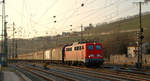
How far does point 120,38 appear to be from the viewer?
90.6m

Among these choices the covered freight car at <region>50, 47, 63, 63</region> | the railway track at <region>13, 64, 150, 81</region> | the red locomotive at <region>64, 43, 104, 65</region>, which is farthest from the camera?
the covered freight car at <region>50, 47, 63, 63</region>

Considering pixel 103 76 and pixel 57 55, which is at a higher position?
pixel 57 55

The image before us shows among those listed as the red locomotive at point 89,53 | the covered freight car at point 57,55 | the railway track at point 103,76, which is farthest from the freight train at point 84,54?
the railway track at point 103,76

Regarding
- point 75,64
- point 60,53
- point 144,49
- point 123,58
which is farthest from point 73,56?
point 144,49

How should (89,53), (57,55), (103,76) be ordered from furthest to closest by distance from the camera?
(57,55)
(89,53)
(103,76)

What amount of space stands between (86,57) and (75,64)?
661cm

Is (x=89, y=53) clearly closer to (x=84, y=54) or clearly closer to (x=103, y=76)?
(x=84, y=54)

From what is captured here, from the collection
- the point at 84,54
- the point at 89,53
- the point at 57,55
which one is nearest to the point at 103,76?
the point at 89,53

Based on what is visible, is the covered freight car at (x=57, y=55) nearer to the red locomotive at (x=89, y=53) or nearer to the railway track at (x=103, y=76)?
the red locomotive at (x=89, y=53)

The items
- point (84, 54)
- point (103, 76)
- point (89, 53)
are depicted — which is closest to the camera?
point (103, 76)

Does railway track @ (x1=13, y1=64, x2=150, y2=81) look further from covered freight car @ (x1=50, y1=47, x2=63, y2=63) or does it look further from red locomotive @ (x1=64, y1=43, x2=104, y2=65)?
covered freight car @ (x1=50, y1=47, x2=63, y2=63)

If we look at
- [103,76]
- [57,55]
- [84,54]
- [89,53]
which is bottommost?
[103,76]

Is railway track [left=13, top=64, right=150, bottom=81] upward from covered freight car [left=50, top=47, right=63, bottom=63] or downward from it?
downward

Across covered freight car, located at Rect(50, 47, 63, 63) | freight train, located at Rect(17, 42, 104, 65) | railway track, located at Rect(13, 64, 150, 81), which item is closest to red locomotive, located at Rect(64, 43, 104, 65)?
freight train, located at Rect(17, 42, 104, 65)
